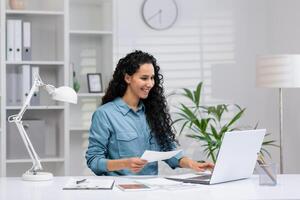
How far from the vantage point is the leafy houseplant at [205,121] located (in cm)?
440

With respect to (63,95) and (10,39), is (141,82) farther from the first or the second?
(10,39)

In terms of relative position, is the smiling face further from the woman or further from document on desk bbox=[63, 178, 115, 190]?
document on desk bbox=[63, 178, 115, 190]

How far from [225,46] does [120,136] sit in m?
2.07

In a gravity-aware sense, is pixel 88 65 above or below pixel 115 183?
above

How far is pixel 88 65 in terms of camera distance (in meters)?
4.62

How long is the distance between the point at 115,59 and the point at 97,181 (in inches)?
80.0

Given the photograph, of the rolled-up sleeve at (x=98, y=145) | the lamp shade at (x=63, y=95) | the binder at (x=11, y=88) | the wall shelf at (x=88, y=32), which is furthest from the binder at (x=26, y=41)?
the lamp shade at (x=63, y=95)

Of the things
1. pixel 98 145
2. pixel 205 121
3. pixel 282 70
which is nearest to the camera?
pixel 98 145

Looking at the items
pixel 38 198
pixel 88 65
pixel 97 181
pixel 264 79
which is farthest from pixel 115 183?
pixel 88 65

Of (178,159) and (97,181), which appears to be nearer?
(97,181)

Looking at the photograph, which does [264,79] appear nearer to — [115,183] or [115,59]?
[115,59]

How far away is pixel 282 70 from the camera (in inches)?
156

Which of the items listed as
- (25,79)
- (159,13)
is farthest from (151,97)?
(159,13)

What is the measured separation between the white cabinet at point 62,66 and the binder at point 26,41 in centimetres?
6
